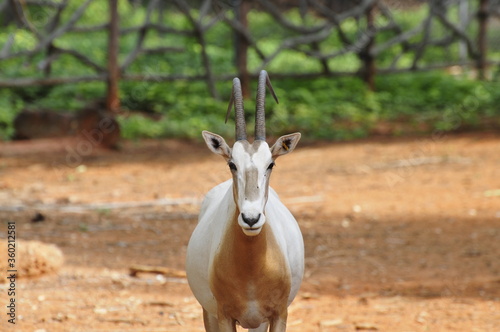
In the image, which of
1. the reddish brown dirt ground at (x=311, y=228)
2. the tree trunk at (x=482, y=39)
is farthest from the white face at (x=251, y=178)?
the tree trunk at (x=482, y=39)

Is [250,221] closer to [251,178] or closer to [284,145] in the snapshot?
[251,178]

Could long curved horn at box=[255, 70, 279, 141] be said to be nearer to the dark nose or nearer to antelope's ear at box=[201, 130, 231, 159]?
antelope's ear at box=[201, 130, 231, 159]

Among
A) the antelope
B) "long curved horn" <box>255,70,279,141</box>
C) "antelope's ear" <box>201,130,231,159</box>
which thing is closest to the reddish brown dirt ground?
the antelope

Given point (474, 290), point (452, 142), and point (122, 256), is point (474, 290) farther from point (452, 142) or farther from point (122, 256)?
point (452, 142)

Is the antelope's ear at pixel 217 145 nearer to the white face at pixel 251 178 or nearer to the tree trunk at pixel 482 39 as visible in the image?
the white face at pixel 251 178

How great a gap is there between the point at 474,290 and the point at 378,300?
0.85 metres

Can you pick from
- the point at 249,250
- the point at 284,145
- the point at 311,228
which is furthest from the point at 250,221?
the point at 311,228

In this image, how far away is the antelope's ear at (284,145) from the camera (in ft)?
14.2

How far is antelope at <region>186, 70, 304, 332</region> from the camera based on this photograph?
4.15 m

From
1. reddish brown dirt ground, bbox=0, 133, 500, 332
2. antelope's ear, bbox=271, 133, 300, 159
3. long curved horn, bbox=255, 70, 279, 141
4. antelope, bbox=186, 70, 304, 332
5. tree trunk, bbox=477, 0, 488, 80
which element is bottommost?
reddish brown dirt ground, bbox=0, 133, 500, 332

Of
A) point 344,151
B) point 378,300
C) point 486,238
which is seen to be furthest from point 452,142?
point 378,300

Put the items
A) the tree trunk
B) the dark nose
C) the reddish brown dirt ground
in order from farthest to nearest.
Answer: the tree trunk < the reddish brown dirt ground < the dark nose

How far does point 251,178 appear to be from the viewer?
4.08 metres

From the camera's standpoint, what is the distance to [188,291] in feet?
22.9
